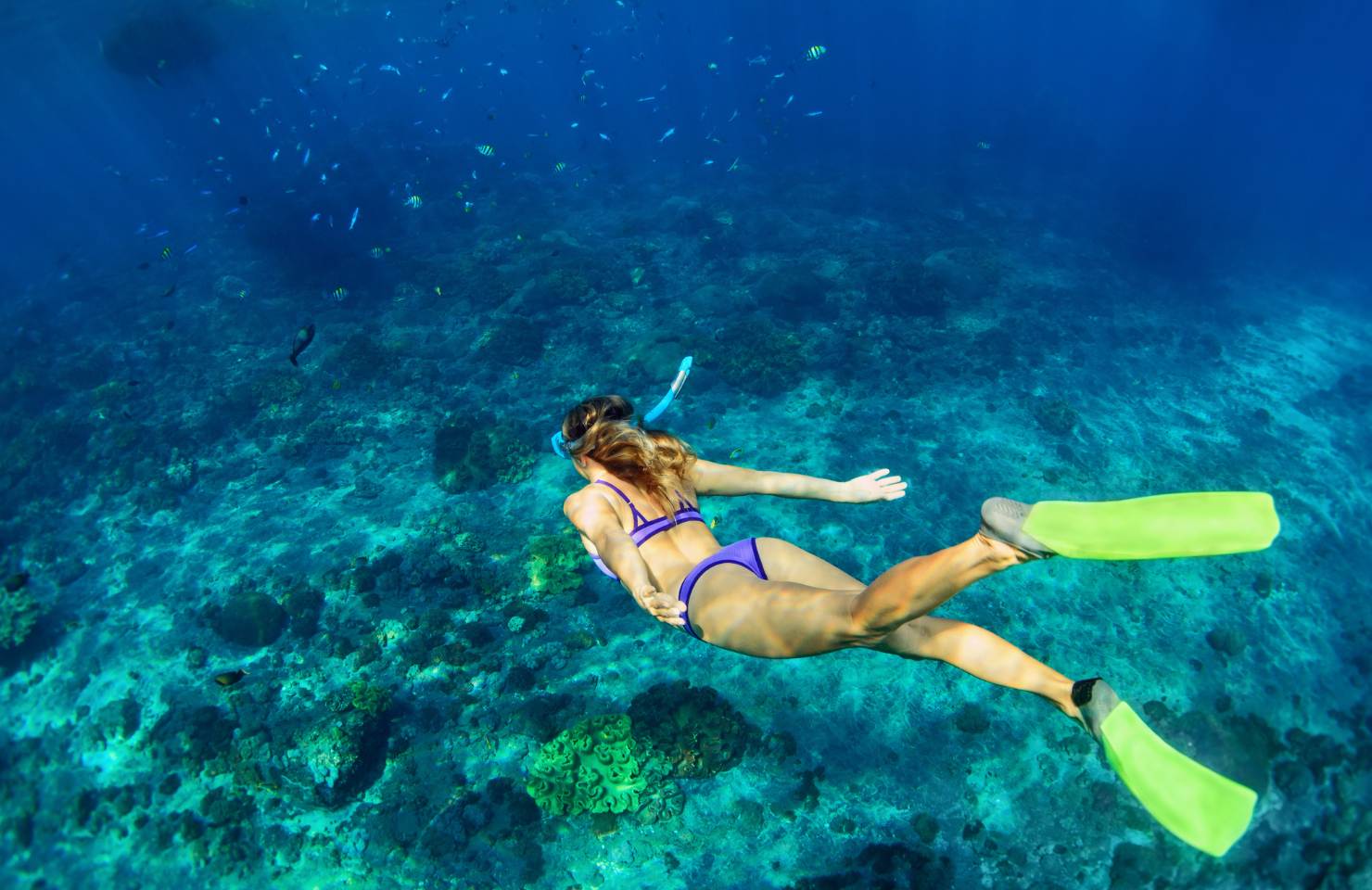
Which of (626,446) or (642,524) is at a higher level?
(626,446)

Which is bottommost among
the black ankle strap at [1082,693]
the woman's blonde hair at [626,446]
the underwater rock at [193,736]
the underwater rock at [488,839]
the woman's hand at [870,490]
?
the underwater rock at [488,839]

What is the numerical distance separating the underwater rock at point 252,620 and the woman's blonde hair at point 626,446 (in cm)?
993

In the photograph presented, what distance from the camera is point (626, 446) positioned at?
175 inches

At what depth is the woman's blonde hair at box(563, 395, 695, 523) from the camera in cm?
446

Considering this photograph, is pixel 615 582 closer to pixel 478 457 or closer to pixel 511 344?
pixel 478 457

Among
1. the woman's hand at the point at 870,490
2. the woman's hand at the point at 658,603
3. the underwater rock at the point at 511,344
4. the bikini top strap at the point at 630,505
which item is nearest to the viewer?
the woman's hand at the point at 658,603

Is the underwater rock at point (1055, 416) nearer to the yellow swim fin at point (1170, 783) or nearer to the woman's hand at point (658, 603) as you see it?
the yellow swim fin at point (1170, 783)

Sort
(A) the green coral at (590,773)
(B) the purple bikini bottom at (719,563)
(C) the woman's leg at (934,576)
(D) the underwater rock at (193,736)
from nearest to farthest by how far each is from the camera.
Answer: (C) the woman's leg at (934,576) < (B) the purple bikini bottom at (719,563) < (A) the green coral at (590,773) < (D) the underwater rock at (193,736)

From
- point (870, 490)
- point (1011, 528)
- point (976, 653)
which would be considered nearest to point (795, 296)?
point (870, 490)

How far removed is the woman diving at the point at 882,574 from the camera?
2668 mm

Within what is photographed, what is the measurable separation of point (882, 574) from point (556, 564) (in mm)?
8761

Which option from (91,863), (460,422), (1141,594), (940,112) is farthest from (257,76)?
(1141,594)

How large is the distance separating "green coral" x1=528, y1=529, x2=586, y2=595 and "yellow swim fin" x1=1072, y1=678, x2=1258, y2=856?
914cm

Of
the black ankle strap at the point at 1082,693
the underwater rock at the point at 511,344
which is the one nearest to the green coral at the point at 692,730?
the black ankle strap at the point at 1082,693
